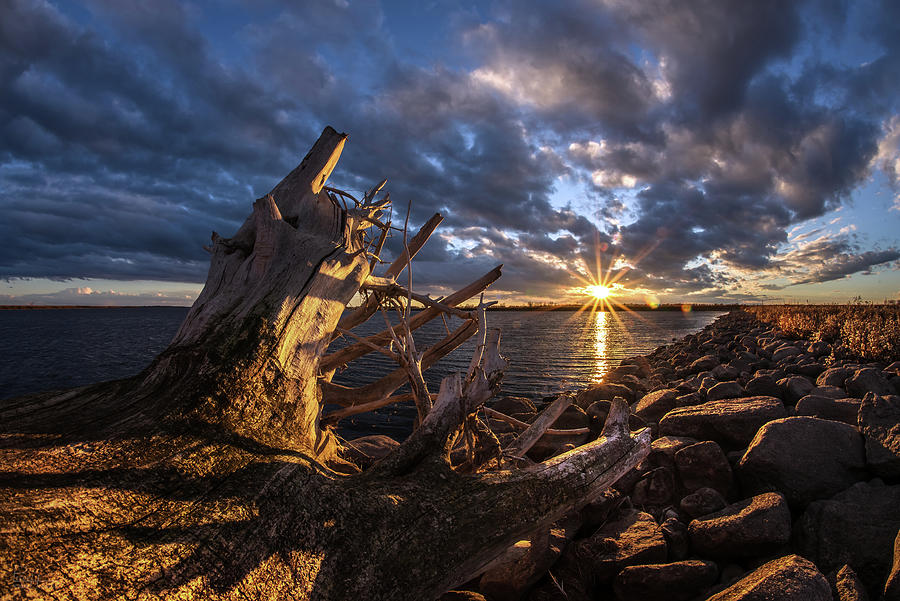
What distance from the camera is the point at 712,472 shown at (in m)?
4.85

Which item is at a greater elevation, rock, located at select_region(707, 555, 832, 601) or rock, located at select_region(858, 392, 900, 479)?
rock, located at select_region(858, 392, 900, 479)

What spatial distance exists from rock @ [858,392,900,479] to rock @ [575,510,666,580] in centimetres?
230

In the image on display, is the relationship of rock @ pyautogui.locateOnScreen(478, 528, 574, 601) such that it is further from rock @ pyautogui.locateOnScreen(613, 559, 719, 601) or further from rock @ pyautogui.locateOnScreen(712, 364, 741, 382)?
rock @ pyautogui.locateOnScreen(712, 364, 741, 382)

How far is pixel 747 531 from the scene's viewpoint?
3637 millimetres

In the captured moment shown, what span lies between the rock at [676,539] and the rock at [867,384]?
466 centimetres

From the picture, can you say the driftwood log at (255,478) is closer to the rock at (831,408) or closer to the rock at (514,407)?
the rock at (831,408)

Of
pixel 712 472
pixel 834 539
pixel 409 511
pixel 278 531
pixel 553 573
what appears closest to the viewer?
pixel 278 531

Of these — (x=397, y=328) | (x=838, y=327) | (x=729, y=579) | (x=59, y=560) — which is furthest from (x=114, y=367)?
(x=838, y=327)

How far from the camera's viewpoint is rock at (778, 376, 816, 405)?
697cm

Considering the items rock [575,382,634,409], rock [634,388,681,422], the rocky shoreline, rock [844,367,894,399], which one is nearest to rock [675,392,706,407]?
rock [634,388,681,422]

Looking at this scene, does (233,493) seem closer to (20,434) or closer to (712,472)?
(20,434)

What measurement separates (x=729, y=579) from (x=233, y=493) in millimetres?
4022

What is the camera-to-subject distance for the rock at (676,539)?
398cm

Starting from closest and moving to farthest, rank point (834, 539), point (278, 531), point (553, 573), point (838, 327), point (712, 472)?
1. point (278, 531)
2. point (834, 539)
3. point (553, 573)
4. point (712, 472)
5. point (838, 327)
